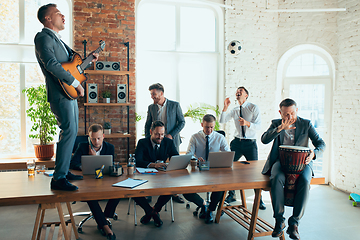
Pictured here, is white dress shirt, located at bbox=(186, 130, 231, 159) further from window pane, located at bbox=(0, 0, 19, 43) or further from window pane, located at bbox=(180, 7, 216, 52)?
window pane, located at bbox=(0, 0, 19, 43)

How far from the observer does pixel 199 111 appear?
Answer: 509cm

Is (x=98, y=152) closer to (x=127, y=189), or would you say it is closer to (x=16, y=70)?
(x=127, y=189)

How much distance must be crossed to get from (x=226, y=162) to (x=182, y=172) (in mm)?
539

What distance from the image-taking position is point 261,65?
5438 mm

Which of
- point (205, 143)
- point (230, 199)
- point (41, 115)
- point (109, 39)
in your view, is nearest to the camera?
point (205, 143)

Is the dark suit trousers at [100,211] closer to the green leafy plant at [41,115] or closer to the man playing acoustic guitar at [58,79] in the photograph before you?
the man playing acoustic guitar at [58,79]

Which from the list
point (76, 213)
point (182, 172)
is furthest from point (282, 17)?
point (76, 213)

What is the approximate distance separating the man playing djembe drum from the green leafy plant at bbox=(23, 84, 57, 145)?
3.32 m

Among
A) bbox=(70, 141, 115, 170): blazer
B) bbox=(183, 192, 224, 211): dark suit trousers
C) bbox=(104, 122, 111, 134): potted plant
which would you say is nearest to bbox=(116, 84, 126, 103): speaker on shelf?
bbox=(104, 122, 111, 134): potted plant

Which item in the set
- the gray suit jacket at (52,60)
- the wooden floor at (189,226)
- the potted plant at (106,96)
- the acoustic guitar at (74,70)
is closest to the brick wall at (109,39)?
the potted plant at (106,96)

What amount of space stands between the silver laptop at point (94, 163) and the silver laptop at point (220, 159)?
1.06 meters

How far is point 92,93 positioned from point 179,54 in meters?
1.88

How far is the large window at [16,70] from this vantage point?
467 cm

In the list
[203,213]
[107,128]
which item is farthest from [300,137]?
[107,128]
